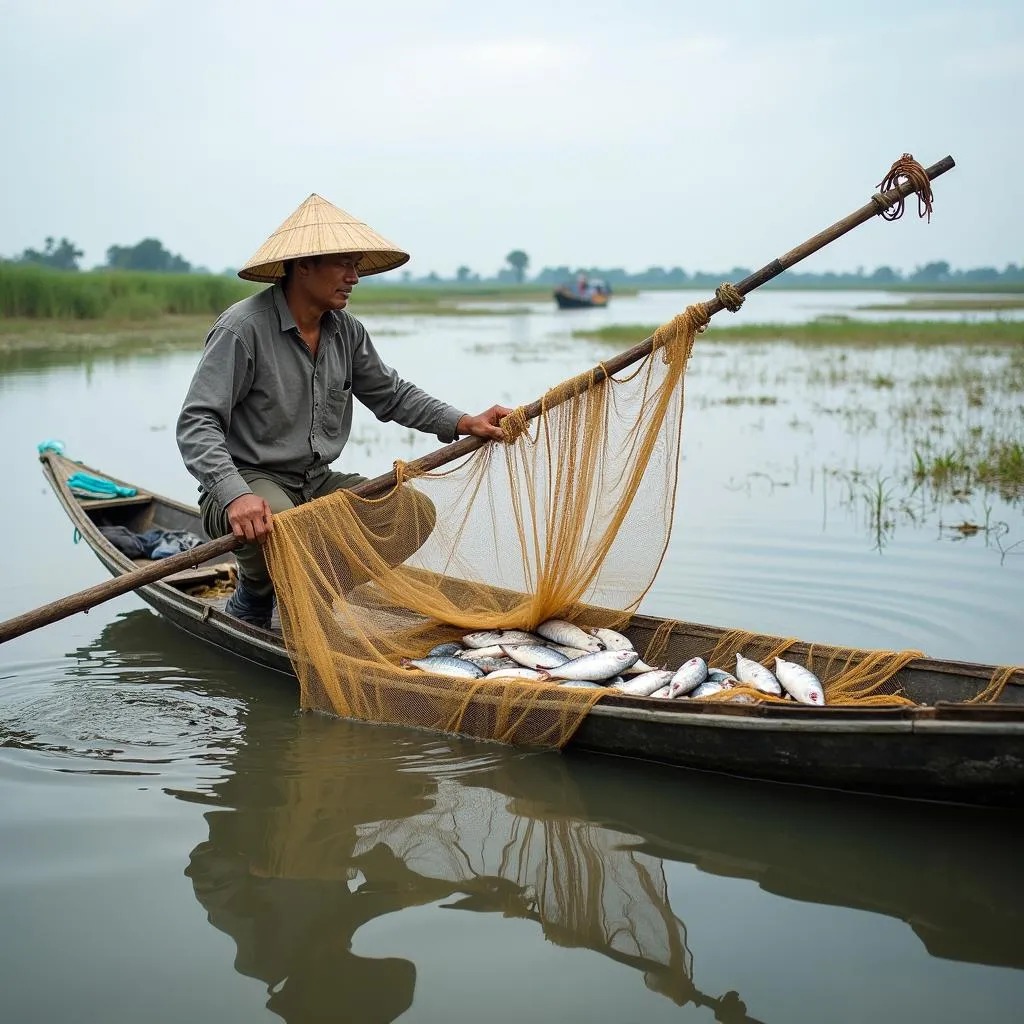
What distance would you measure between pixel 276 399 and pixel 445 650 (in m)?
1.21

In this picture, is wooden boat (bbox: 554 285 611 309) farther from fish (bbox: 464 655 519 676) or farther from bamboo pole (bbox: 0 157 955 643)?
fish (bbox: 464 655 519 676)

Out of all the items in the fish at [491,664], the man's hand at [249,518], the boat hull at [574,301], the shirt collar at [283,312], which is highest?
the boat hull at [574,301]

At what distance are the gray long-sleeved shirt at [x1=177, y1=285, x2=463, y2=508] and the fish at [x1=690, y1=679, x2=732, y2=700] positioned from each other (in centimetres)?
157

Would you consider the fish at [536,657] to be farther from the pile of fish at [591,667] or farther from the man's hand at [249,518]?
the man's hand at [249,518]

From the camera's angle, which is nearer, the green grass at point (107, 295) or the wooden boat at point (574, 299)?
the green grass at point (107, 295)

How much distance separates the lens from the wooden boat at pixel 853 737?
9.93ft

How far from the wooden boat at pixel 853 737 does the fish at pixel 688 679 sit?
0.76 ft

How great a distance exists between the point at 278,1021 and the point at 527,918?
728 millimetres

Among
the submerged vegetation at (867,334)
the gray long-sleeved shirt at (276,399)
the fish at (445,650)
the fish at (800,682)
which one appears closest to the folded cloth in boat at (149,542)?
the gray long-sleeved shirt at (276,399)

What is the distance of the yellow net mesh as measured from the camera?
164 inches

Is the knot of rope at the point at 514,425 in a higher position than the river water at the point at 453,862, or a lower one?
higher

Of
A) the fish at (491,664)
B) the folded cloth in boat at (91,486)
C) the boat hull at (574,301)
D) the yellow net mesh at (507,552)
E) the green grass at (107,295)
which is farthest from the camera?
the boat hull at (574,301)

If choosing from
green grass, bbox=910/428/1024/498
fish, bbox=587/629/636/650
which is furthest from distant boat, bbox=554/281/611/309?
fish, bbox=587/629/636/650

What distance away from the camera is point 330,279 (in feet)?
14.5
